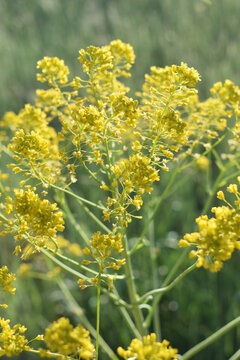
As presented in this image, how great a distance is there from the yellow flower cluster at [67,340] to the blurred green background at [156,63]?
2261mm

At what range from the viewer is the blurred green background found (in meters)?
4.14

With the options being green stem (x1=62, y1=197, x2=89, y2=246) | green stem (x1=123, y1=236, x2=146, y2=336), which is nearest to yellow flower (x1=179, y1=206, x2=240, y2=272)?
green stem (x1=123, y1=236, x2=146, y2=336)

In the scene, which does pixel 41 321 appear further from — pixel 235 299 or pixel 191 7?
pixel 191 7

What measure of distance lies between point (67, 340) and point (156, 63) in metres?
6.18

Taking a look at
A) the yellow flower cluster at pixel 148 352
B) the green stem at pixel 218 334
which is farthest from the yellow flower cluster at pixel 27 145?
the green stem at pixel 218 334

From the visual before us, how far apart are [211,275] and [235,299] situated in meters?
0.35

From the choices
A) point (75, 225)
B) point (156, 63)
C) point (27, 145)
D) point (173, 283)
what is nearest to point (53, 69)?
point (27, 145)

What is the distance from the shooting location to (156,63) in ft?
24.4

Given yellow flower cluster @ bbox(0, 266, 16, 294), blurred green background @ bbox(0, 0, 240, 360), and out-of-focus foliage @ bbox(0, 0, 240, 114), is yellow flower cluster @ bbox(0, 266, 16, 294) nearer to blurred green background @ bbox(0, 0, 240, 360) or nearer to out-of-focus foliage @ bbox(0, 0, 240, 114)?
blurred green background @ bbox(0, 0, 240, 360)

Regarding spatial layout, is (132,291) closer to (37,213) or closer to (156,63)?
(37,213)

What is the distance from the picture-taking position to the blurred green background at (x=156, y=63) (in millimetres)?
4137

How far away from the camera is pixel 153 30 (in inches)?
334

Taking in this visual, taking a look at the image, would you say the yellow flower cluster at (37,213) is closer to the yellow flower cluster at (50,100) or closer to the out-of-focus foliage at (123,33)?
the yellow flower cluster at (50,100)

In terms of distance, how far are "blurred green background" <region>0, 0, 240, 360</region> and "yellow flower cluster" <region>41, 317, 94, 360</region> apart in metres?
2.26
